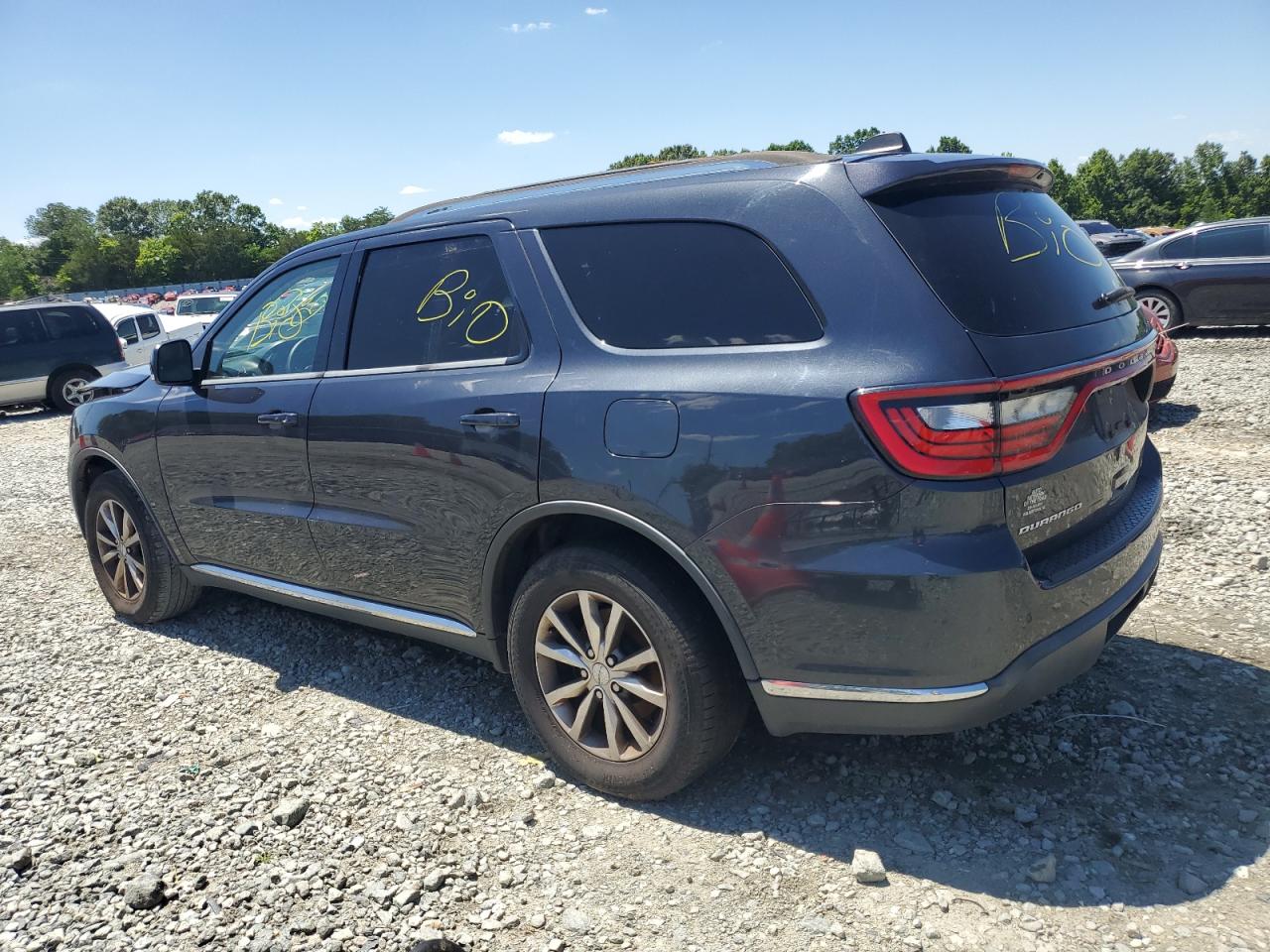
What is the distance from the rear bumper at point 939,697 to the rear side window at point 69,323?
15615mm

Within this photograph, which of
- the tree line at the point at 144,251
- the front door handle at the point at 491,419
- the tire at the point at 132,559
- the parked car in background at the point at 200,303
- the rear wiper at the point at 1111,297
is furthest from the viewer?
the tree line at the point at 144,251

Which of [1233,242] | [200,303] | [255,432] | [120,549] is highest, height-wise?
[200,303]

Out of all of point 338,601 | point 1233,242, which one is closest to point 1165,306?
point 1233,242

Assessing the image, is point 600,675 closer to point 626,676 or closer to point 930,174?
point 626,676

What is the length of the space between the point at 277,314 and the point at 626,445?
2.19 metres

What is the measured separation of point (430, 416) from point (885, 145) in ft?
5.70

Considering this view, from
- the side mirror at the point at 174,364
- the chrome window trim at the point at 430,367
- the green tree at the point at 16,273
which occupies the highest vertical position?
the green tree at the point at 16,273

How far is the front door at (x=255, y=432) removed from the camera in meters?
3.82

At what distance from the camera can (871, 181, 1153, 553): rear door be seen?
2371 mm

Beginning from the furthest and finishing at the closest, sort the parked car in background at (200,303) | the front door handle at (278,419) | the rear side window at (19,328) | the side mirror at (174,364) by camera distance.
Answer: the parked car in background at (200,303)
the rear side window at (19,328)
the side mirror at (174,364)
the front door handle at (278,419)

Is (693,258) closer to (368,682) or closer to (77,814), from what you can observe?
(368,682)

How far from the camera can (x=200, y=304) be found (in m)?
27.4

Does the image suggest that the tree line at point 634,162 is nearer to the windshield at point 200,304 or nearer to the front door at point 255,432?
the windshield at point 200,304

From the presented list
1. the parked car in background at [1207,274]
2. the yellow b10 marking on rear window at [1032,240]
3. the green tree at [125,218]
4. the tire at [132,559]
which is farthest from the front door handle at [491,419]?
the green tree at [125,218]
